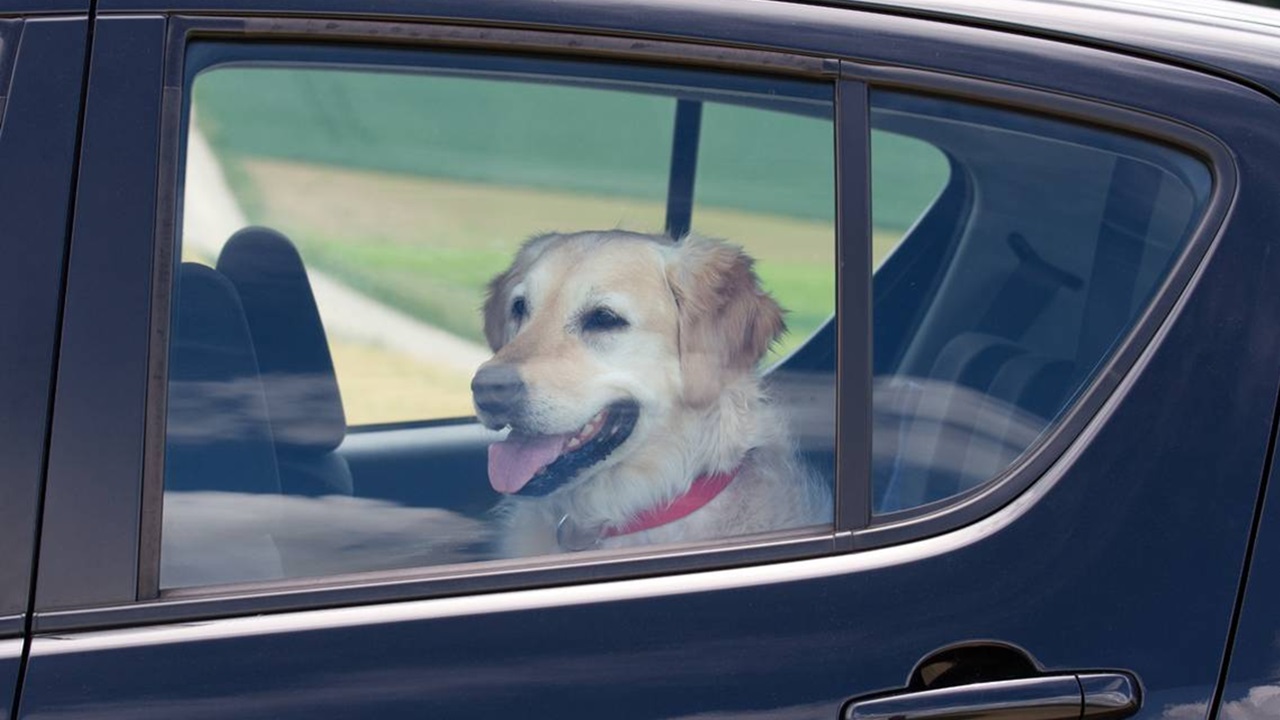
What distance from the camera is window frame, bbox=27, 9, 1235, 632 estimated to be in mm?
1383

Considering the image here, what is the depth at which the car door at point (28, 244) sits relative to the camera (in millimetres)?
1344

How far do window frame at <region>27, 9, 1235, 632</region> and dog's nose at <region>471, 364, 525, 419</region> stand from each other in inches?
10.1

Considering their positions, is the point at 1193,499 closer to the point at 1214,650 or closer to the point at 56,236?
the point at 1214,650

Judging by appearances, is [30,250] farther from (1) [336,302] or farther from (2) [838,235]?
(2) [838,235]

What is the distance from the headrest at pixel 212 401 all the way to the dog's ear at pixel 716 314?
481mm

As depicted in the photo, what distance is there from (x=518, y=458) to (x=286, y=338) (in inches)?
11.6

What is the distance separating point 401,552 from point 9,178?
543 millimetres

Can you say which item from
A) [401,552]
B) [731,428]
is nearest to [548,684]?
[401,552]

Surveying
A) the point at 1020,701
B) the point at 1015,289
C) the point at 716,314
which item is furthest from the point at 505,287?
the point at 1020,701

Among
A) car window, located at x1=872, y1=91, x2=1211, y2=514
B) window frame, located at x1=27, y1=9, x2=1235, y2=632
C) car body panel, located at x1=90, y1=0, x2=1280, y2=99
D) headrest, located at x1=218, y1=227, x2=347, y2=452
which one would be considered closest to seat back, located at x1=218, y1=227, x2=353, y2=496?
headrest, located at x1=218, y1=227, x2=347, y2=452

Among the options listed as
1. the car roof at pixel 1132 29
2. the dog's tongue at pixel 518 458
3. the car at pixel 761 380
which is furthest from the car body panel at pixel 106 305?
the car roof at pixel 1132 29

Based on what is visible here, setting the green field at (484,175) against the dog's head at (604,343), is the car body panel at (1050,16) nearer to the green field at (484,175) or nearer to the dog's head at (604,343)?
the green field at (484,175)

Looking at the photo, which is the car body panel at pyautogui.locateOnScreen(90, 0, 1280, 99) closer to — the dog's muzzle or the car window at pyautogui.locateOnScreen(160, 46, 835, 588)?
the car window at pyautogui.locateOnScreen(160, 46, 835, 588)

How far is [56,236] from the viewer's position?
1.37m
